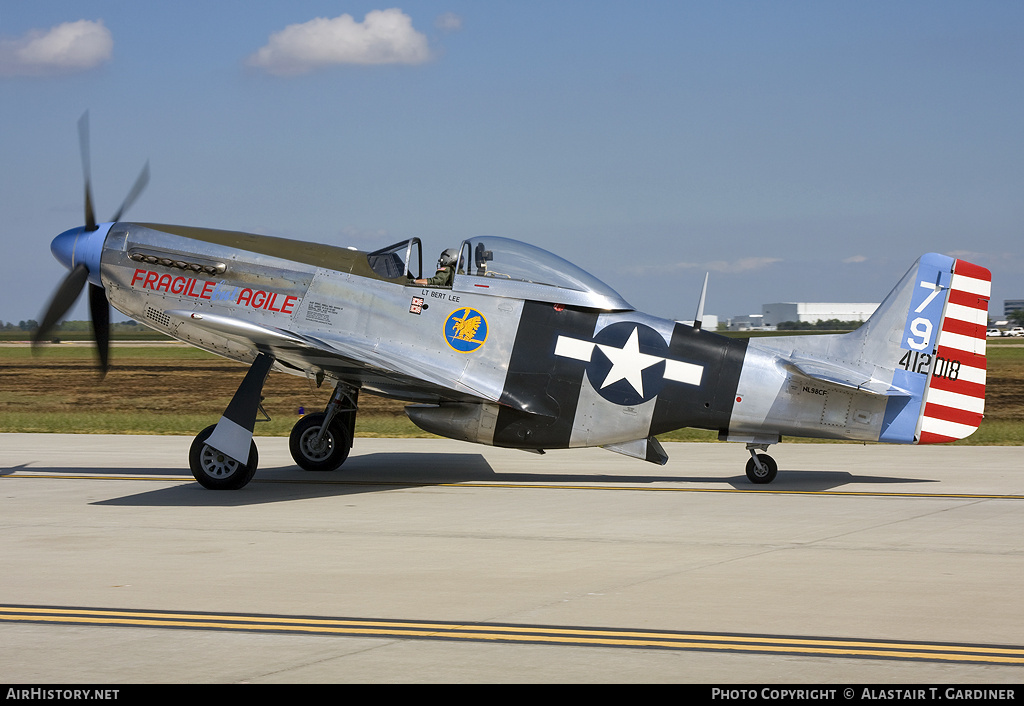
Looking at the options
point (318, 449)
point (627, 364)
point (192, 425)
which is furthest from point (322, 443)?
point (192, 425)

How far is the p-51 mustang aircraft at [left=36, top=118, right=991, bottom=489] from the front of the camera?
37.6 feet

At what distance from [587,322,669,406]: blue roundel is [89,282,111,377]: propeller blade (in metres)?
6.47

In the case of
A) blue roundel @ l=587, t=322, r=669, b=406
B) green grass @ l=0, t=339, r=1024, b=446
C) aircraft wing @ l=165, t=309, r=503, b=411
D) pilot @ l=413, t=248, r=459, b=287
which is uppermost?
pilot @ l=413, t=248, r=459, b=287

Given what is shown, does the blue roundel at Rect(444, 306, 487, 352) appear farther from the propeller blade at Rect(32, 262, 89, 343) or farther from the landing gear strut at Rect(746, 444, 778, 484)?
the propeller blade at Rect(32, 262, 89, 343)

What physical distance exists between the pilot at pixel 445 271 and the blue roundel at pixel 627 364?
1961 millimetres

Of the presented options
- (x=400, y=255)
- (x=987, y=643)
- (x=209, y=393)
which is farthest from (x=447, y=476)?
(x=209, y=393)

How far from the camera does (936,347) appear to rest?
1153 centimetres

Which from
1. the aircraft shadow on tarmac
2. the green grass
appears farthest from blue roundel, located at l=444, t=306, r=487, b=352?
the green grass

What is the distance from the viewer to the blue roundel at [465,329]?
11.7 metres

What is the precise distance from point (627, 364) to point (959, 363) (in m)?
3.97

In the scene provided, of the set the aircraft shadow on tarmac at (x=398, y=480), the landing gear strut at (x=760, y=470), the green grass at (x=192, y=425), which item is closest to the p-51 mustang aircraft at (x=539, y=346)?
the landing gear strut at (x=760, y=470)

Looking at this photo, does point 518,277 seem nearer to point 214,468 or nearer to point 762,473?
point 762,473
